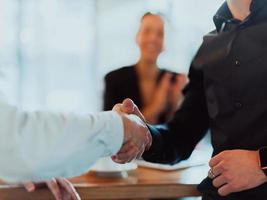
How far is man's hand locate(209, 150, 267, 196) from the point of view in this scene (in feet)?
3.95

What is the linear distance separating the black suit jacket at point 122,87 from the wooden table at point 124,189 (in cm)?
146

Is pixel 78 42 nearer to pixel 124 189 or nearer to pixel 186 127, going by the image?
pixel 186 127

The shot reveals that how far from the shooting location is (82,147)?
93 cm

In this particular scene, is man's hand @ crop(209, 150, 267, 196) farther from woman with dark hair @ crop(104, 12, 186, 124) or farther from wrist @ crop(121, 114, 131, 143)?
woman with dark hair @ crop(104, 12, 186, 124)

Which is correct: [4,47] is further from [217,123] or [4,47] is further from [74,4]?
[217,123]

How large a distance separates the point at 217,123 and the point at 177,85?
1957mm

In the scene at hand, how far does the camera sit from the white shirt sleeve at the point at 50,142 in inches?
34.4

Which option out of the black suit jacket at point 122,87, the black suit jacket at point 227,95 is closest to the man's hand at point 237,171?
the black suit jacket at point 227,95

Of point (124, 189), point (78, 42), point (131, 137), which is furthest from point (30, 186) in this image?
point (78, 42)

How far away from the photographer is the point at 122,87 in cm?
306

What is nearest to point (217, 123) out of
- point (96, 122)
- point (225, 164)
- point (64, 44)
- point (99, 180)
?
point (225, 164)

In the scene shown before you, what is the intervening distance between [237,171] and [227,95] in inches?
9.5

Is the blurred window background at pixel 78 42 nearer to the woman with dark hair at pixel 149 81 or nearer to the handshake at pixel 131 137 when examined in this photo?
the woman with dark hair at pixel 149 81

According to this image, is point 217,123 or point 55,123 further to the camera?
point 217,123
